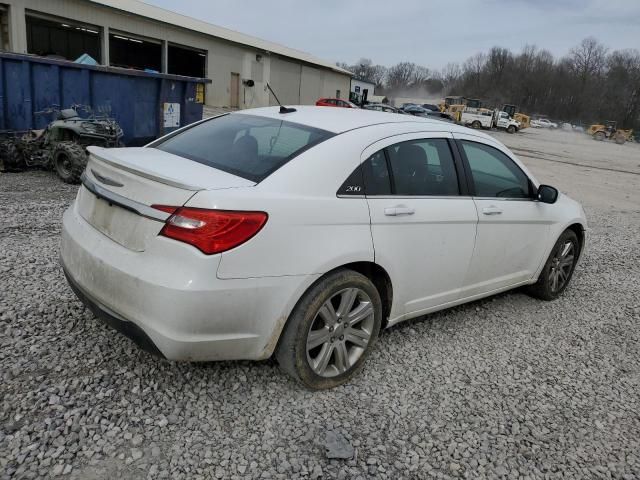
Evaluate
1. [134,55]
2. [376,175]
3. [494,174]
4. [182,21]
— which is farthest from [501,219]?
[134,55]

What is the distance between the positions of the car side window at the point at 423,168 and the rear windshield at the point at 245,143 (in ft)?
1.66

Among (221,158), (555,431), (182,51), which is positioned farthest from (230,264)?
(182,51)

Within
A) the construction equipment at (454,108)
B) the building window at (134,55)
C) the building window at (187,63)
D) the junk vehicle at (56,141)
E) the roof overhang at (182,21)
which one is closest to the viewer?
the junk vehicle at (56,141)

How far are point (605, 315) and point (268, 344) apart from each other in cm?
345

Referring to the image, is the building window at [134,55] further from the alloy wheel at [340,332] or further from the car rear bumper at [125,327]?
the alloy wheel at [340,332]

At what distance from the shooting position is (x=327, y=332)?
2859mm

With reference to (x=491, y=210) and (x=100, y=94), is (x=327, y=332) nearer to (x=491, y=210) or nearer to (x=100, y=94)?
(x=491, y=210)

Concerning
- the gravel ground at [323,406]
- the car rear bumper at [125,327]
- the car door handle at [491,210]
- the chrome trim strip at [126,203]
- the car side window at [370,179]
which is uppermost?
the car side window at [370,179]

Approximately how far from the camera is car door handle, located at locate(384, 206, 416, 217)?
301 cm

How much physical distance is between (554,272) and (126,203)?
380 cm

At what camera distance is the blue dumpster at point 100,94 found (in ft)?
26.5

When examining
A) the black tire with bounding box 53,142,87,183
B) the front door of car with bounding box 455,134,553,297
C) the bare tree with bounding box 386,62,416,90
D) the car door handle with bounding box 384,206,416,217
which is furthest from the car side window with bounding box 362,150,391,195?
the bare tree with bounding box 386,62,416,90

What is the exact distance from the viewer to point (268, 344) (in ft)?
8.64

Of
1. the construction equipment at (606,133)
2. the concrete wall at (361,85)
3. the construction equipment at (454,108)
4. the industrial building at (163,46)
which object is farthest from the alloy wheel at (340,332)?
the concrete wall at (361,85)
